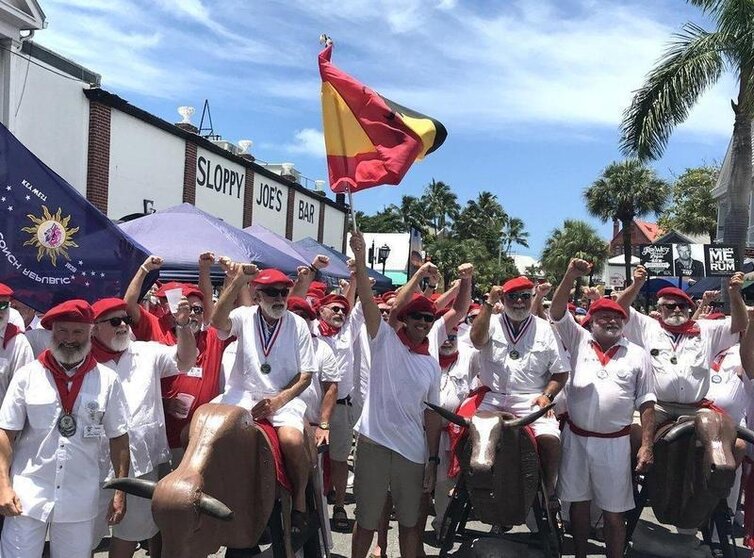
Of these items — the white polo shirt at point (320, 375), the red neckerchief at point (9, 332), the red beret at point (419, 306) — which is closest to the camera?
the red neckerchief at point (9, 332)

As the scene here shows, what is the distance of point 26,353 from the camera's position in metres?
4.60

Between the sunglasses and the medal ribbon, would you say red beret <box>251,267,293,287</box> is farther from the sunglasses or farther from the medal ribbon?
the sunglasses

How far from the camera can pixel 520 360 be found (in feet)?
17.0

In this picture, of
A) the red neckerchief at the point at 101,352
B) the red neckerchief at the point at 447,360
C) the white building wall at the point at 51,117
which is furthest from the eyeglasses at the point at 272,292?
the white building wall at the point at 51,117

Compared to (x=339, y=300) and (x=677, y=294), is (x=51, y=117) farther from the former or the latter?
(x=677, y=294)

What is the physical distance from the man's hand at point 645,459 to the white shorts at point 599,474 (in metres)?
0.10

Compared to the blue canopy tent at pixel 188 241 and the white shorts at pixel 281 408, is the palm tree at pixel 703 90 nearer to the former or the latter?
the blue canopy tent at pixel 188 241

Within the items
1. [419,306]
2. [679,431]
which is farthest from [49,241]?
[679,431]

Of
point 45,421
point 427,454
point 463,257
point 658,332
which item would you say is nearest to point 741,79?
point 658,332

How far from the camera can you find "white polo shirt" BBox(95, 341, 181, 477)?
4309 mm

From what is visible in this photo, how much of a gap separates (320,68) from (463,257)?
1827 inches

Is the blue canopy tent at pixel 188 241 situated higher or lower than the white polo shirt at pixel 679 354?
higher

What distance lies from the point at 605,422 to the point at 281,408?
2.37 m

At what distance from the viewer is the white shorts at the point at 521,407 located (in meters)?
5.02
